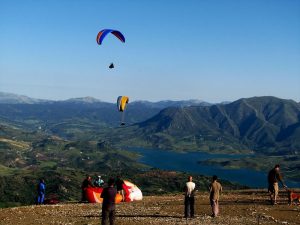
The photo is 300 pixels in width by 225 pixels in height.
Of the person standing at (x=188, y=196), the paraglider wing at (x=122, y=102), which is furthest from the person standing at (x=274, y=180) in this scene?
the paraglider wing at (x=122, y=102)

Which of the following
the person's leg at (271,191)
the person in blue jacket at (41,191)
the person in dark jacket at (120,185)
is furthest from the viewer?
the person in blue jacket at (41,191)

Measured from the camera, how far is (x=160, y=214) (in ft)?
101

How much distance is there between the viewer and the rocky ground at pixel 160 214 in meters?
27.8

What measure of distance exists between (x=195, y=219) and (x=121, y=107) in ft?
81.8

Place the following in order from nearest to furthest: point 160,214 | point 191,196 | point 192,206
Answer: point 191,196, point 192,206, point 160,214

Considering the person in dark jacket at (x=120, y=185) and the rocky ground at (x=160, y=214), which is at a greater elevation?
the person in dark jacket at (x=120, y=185)

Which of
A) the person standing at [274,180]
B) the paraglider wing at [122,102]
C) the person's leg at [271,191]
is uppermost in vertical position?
the paraglider wing at [122,102]

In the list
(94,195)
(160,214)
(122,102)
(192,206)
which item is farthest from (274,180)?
(122,102)

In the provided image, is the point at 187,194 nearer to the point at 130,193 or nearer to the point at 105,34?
the point at 130,193

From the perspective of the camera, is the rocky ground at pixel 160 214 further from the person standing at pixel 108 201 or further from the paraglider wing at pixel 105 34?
the paraglider wing at pixel 105 34

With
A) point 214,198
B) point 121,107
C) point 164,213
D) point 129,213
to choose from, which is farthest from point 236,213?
point 121,107

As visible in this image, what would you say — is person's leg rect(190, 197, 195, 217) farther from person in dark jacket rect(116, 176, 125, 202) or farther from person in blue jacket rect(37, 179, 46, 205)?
person in blue jacket rect(37, 179, 46, 205)

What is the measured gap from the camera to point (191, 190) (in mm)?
28625

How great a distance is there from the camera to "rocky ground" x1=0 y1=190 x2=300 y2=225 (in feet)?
91.3
